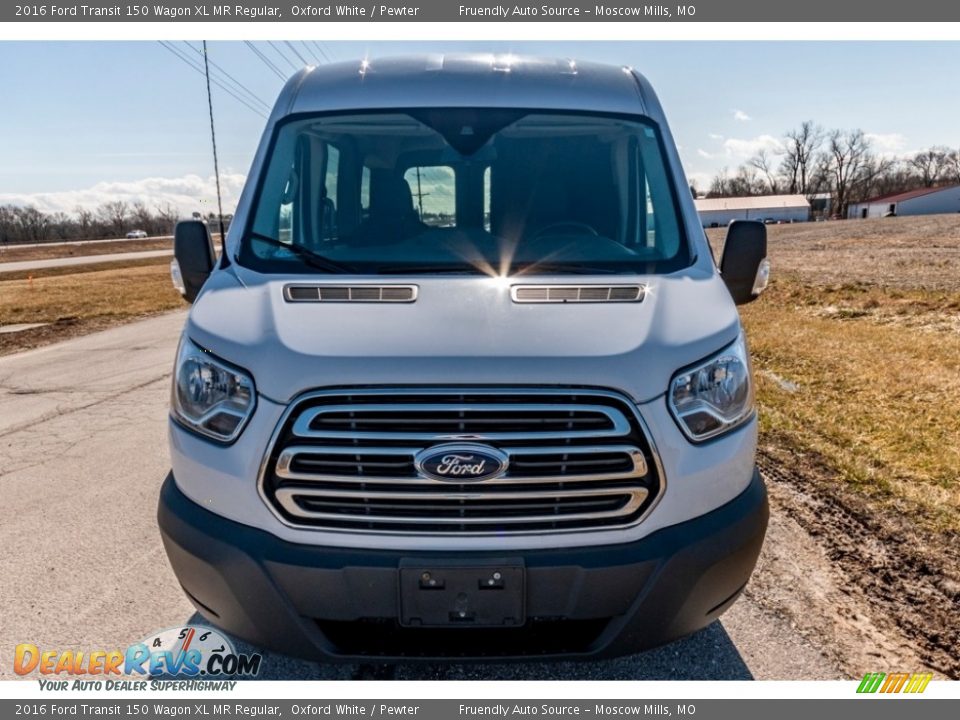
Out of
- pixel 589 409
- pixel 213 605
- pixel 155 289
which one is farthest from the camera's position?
pixel 155 289

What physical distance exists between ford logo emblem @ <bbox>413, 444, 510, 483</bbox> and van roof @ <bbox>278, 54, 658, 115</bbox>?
186cm

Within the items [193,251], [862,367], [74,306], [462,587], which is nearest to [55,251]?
[74,306]

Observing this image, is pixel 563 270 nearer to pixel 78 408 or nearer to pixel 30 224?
pixel 78 408

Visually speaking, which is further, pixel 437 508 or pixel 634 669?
pixel 634 669

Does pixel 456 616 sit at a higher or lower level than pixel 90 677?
higher

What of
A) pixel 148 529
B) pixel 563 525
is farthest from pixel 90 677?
pixel 563 525

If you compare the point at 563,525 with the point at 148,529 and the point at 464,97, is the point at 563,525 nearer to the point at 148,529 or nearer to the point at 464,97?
the point at 464,97

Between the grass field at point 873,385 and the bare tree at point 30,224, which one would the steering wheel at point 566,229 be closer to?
the grass field at point 873,385

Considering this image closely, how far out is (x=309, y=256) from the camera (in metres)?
2.84

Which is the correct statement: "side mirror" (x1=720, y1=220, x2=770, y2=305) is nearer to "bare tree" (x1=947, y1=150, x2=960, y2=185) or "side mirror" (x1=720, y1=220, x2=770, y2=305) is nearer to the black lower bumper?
the black lower bumper

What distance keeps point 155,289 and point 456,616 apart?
2241 centimetres

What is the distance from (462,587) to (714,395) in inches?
41.9

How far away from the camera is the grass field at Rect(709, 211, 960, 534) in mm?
4465

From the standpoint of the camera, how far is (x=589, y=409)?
7.08ft
